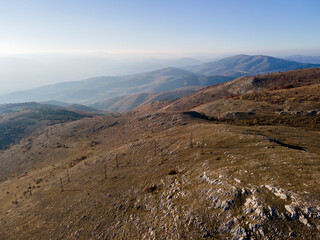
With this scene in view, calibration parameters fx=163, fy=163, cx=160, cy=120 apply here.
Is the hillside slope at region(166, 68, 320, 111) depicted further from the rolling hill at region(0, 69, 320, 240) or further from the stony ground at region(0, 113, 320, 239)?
the stony ground at region(0, 113, 320, 239)

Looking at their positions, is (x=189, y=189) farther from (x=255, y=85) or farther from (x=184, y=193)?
(x=255, y=85)

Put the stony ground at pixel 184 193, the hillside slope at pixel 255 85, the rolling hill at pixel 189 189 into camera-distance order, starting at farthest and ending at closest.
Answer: the hillside slope at pixel 255 85
the rolling hill at pixel 189 189
the stony ground at pixel 184 193

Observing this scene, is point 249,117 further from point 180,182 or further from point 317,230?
point 317,230

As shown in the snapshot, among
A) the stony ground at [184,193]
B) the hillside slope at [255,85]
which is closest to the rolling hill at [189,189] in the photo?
the stony ground at [184,193]

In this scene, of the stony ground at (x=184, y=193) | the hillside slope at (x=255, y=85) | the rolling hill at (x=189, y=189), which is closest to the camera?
the stony ground at (x=184, y=193)

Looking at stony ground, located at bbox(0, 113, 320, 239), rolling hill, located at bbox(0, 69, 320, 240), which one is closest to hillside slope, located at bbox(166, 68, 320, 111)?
rolling hill, located at bbox(0, 69, 320, 240)

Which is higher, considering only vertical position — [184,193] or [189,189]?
[189,189]

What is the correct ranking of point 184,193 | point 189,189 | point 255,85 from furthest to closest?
point 255,85 → point 189,189 → point 184,193

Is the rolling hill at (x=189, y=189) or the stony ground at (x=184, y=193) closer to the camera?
the stony ground at (x=184, y=193)

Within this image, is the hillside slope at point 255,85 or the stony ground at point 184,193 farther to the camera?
the hillside slope at point 255,85

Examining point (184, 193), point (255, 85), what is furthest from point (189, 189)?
point (255, 85)

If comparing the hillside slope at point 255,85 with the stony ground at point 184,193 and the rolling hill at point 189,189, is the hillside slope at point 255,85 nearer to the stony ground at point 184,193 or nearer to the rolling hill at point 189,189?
the rolling hill at point 189,189
